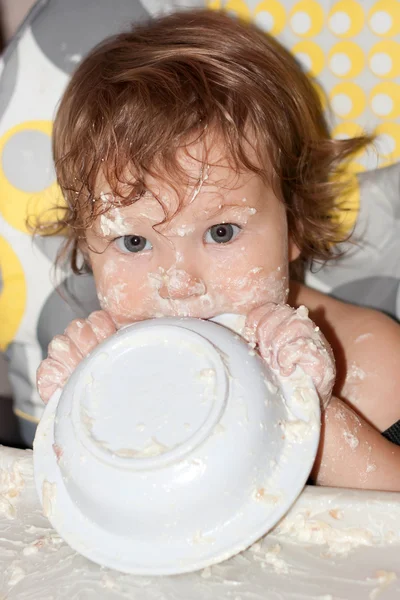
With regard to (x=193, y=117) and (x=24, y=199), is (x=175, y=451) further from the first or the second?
(x=24, y=199)

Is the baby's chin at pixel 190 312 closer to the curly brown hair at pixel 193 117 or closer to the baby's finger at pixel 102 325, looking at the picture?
the baby's finger at pixel 102 325

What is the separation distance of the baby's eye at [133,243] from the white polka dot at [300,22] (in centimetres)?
39

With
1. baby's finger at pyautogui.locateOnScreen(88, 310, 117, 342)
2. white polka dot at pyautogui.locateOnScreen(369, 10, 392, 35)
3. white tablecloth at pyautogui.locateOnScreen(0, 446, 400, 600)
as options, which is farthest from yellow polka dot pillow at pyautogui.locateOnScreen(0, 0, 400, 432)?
white tablecloth at pyautogui.locateOnScreen(0, 446, 400, 600)

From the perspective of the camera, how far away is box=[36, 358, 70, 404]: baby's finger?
80cm

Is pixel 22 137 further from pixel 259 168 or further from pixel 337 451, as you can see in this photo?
pixel 337 451

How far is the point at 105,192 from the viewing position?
826 millimetres

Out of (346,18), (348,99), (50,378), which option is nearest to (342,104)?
(348,99)

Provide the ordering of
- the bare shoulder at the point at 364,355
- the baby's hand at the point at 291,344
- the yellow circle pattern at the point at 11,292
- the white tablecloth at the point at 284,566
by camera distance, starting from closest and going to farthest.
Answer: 1. the white tablecloth at the point at 284,566
2. the baby's hand at the point at 291,344
3. the bare shoulder at the point at 364,355
4. the yellow circle pattern at the point at 11,292

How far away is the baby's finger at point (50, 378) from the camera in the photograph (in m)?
0.80

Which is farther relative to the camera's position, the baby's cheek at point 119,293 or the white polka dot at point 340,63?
the white polka dot at point 340,63

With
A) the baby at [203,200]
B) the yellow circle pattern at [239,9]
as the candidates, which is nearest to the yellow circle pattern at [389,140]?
the baby at [203,200]

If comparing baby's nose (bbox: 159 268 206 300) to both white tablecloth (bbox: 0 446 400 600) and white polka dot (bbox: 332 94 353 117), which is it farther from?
white polka dot (bbox: 332 94 353 117)

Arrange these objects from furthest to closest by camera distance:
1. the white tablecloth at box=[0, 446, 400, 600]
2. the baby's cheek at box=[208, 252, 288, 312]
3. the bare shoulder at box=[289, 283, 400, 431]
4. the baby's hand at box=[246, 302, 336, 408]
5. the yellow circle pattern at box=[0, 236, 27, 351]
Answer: the yellow circle pattern at box=[0, 236, 27, 351]
the bare shoulder at box=[289, 283, 400, 431]
the baby's cheek at box=[208, 252, 288, 312]
the baby's hand at box=[246, 302, 336, 408]
the white tablecloth at box=[0, 446, 400, 600]

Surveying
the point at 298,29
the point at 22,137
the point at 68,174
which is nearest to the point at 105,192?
the point at 68,174
